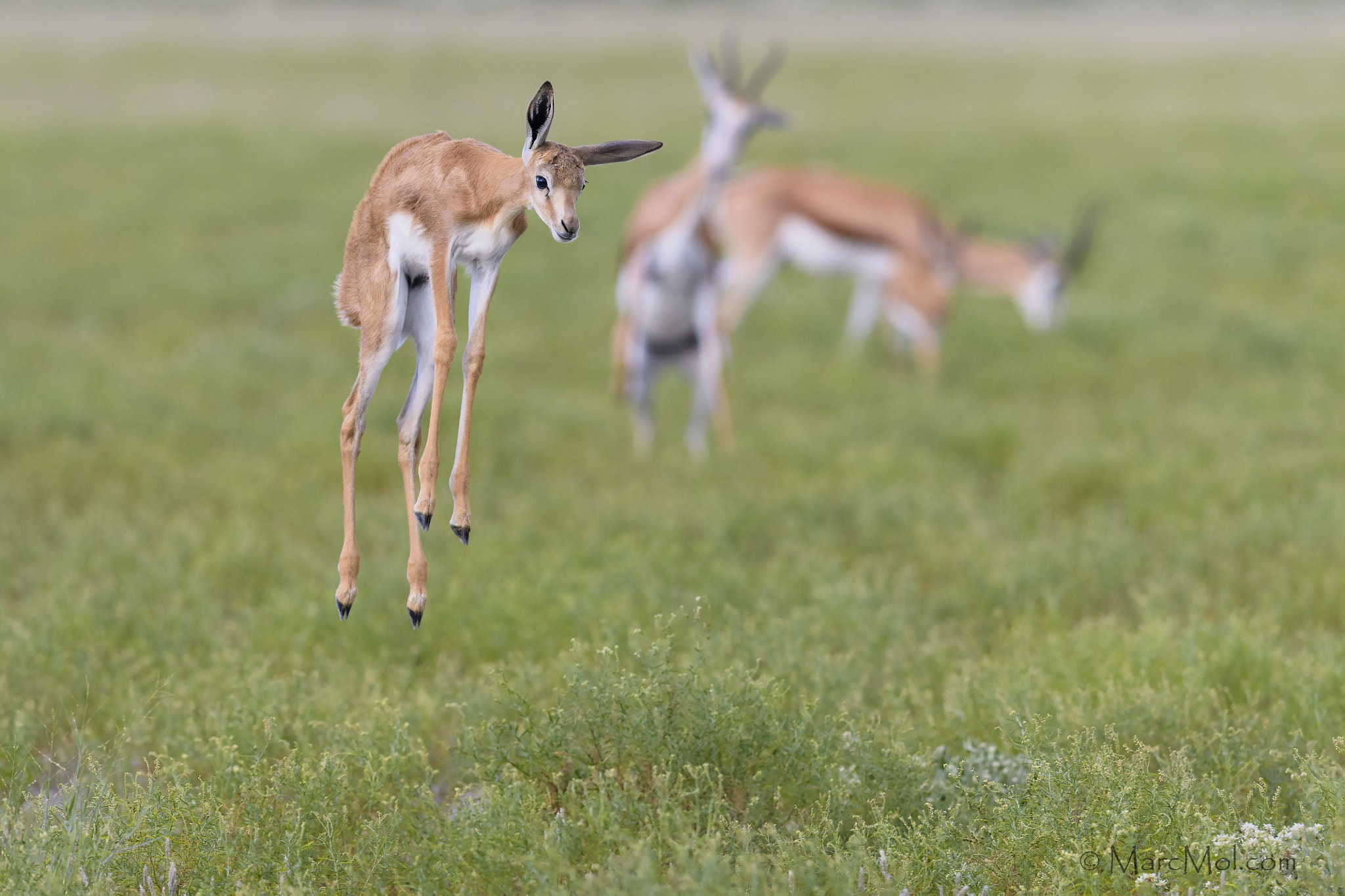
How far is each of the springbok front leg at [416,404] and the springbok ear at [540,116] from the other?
336mm

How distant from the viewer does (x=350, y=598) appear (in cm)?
192

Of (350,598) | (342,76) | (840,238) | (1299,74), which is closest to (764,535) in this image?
(350,598)

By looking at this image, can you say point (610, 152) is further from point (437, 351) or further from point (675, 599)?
point (675, 599)

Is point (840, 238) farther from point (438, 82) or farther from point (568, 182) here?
point (438, 82)

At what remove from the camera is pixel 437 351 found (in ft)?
6.14

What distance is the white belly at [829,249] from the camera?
1126 centimetres

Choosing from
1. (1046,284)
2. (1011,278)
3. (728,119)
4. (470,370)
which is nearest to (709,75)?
(728,119)

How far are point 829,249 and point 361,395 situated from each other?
32.2ft

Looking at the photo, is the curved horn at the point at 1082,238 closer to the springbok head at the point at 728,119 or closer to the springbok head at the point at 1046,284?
the springbok head at the point at 1046,284

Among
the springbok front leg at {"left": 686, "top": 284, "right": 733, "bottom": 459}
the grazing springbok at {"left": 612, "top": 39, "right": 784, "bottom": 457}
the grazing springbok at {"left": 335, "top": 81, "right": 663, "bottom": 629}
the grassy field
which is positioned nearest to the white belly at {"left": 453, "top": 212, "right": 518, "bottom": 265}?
the grazing springbok at {"left": 335, "top": 81, "right": 663, "bottom": 629}

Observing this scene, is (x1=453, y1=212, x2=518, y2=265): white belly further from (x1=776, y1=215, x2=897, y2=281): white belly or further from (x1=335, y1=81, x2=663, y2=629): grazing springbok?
(x1=776, y1=215, x2=897, y2=281): white belly

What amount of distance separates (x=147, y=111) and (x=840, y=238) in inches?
695

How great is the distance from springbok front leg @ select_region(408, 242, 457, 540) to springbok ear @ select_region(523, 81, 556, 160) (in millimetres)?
248

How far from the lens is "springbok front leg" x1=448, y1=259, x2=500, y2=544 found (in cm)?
187
